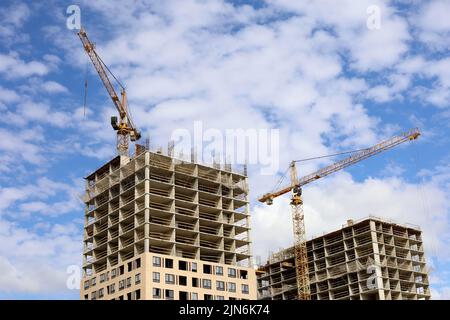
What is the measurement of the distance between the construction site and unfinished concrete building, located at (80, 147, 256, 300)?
0.22 meters

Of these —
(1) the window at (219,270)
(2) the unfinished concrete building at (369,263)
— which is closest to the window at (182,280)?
(1) the window at (219,270)

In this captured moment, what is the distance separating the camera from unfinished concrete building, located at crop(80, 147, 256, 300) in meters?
121

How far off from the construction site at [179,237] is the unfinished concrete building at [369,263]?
13.0 inches

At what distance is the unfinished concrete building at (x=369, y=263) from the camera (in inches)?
6442

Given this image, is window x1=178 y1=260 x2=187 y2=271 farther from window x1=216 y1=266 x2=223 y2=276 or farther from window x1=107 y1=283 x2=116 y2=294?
window x1=107 y1=283 x2=116 y2=294

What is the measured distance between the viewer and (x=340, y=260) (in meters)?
174

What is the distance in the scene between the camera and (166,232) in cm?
12681

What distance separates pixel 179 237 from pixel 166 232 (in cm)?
323

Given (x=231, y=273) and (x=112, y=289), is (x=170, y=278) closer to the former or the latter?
(x=112, y=289)

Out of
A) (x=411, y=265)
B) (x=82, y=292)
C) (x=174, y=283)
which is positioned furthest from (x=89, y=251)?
(x=411, y=265)

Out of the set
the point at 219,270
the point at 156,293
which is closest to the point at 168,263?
the point at 156,293

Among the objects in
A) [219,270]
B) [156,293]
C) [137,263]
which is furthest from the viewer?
[219,270]

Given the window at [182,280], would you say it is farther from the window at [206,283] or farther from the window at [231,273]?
the window at [231,273]
